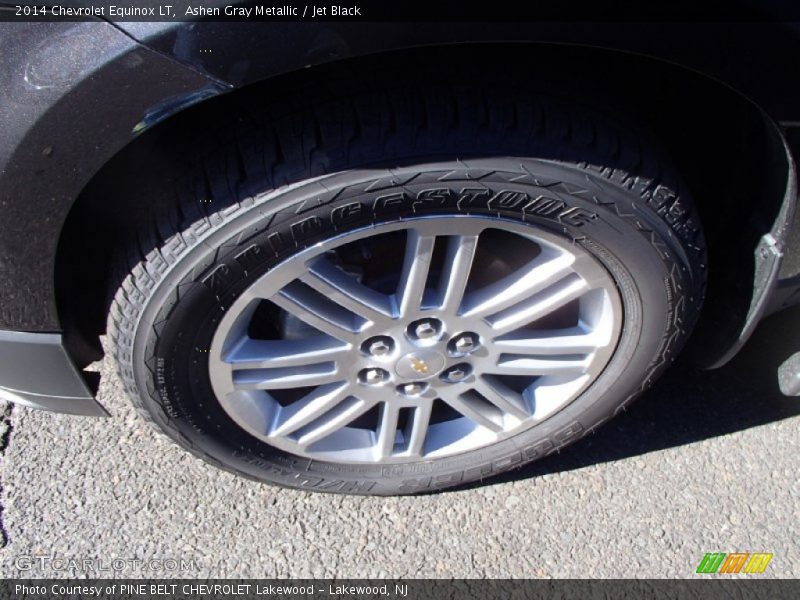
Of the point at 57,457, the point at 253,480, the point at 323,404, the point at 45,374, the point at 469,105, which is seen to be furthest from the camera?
the point at 57,457

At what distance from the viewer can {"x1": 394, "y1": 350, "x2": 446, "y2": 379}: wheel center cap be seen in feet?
5.76

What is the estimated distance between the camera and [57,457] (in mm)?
2143

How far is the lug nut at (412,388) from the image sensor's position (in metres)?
1.86

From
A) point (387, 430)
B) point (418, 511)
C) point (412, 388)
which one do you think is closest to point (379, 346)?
point (412, 388)

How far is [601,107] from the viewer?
4.92 feet

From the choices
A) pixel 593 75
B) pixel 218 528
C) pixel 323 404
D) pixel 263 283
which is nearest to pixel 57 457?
pixel 218 528

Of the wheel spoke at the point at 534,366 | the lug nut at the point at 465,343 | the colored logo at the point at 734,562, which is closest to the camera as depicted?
the lug nut at the point at 465,343

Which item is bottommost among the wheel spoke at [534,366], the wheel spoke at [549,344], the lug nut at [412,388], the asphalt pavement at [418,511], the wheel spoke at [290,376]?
the asphalt pavement at [418,511]

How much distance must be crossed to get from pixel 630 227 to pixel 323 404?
2.74 feet

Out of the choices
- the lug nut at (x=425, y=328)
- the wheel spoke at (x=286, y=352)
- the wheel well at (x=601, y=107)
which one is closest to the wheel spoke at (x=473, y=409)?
the lug nut at (x=425, y=328)

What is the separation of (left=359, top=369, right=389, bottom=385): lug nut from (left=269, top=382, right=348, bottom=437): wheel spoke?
0.05m

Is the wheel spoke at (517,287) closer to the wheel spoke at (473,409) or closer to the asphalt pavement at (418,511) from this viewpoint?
the wheel spoke at (473,409)

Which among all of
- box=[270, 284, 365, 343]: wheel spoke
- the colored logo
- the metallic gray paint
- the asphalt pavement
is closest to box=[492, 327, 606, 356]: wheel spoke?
box=[270, 284, 365, 343]: wheel spoke

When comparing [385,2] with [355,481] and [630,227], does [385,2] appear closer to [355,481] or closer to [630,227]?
[630,227]
